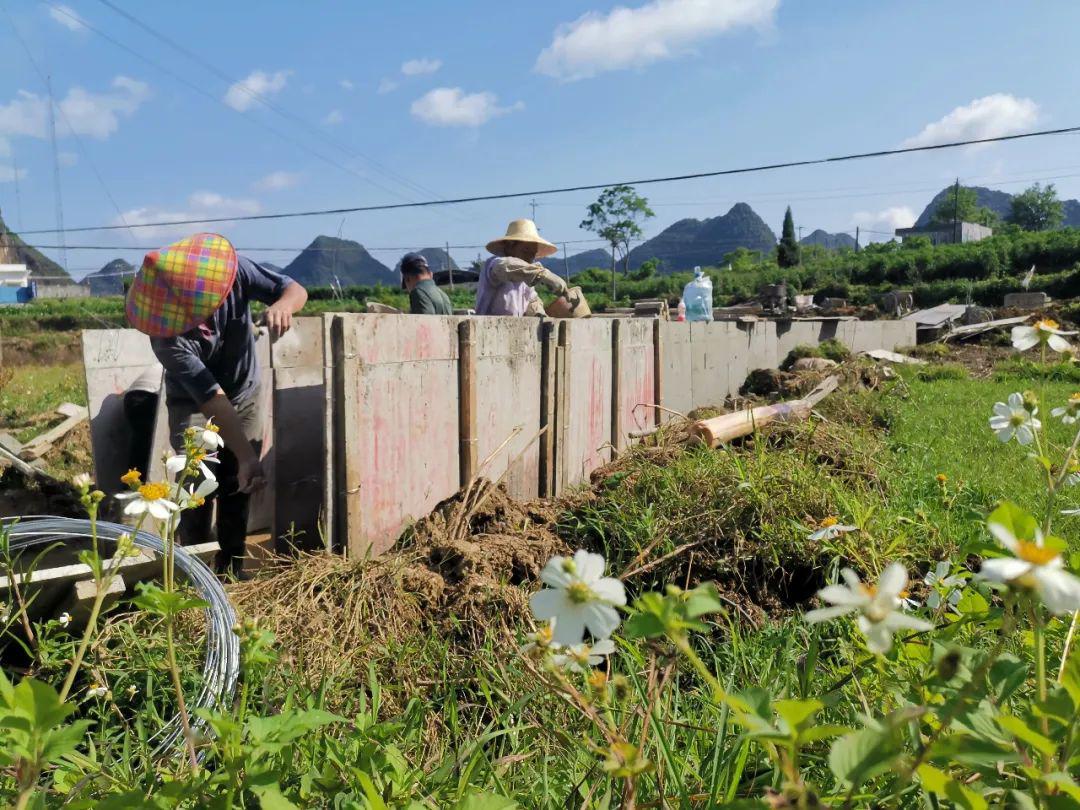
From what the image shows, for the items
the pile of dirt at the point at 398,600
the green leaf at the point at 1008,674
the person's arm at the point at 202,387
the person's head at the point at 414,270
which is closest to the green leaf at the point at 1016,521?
the green leaf at the point at 1008,674

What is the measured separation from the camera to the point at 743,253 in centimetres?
6831

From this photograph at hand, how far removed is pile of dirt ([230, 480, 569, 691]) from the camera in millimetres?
2822

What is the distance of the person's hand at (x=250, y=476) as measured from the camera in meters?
3.99

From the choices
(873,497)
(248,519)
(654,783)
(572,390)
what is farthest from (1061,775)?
(572,390)

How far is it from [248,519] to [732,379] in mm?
6632

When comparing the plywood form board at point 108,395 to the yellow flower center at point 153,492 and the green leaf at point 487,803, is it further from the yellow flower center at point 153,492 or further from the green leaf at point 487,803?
the green leaf at point 487,803

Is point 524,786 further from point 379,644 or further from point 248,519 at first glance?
point 248,519

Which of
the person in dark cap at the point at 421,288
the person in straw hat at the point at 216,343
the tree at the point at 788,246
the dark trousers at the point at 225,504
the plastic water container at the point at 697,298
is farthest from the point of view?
the tree at the point at 788,246

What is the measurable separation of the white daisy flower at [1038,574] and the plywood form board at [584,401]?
4.66m

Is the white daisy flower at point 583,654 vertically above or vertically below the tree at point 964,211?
below

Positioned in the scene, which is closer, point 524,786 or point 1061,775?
point 1061,775

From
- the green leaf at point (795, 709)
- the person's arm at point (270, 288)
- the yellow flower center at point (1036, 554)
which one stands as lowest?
the green leaf at point (795, 709)

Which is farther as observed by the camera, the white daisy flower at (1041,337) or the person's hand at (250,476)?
the person's hand at (250,476)

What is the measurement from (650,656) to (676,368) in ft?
18.3
